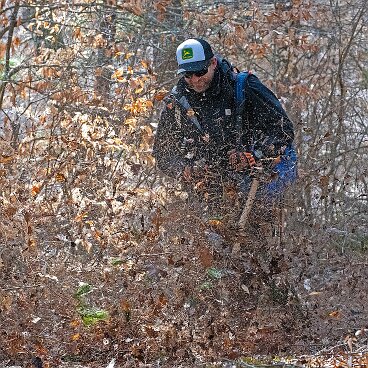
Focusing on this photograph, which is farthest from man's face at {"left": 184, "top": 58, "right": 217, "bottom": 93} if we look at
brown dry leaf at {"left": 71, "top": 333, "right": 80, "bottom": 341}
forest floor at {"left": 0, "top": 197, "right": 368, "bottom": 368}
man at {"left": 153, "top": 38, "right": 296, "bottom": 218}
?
brown dry leaf at {"left": 71, "top": 333, "right": 80, "bottom": 341}

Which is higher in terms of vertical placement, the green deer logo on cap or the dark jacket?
the green deer logo on cap

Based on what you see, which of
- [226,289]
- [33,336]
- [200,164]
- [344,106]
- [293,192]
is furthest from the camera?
[344,106]

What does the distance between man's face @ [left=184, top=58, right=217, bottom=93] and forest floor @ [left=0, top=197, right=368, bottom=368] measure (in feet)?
3.15

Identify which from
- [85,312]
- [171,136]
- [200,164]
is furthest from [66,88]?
[85,312]

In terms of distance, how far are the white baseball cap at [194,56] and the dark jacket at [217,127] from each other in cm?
14

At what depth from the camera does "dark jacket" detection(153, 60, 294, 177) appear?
5711mm

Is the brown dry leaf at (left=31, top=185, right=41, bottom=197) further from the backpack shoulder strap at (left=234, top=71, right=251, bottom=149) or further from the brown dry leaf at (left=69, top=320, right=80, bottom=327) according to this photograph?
the backpack shoulder strap at (left=234, top=71, right=251, bottom=149)

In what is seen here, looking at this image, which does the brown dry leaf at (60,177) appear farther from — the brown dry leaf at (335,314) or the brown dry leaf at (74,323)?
the brown dry leaf at (335,314)

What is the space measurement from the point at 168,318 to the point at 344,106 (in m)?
4.92

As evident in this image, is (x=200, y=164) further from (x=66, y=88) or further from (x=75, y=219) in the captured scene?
(x=66, y=88)

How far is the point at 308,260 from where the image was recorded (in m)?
5.71

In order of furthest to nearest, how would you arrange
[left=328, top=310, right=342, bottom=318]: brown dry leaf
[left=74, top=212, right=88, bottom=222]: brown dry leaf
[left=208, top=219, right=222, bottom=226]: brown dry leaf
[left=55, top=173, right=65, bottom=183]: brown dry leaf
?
[left=55, top=173, right=65, bottom=183]: brown dry leaf → [left=74, top=212, right=88, bottom=222]: brown dry leaf → [left=208, top=219, right=222, bottom=226]: brown dry leaf → [left=328, top=310, right=342, bottom=318]: brown dry leaf

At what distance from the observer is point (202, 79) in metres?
5.92

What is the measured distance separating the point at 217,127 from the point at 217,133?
0.05m
